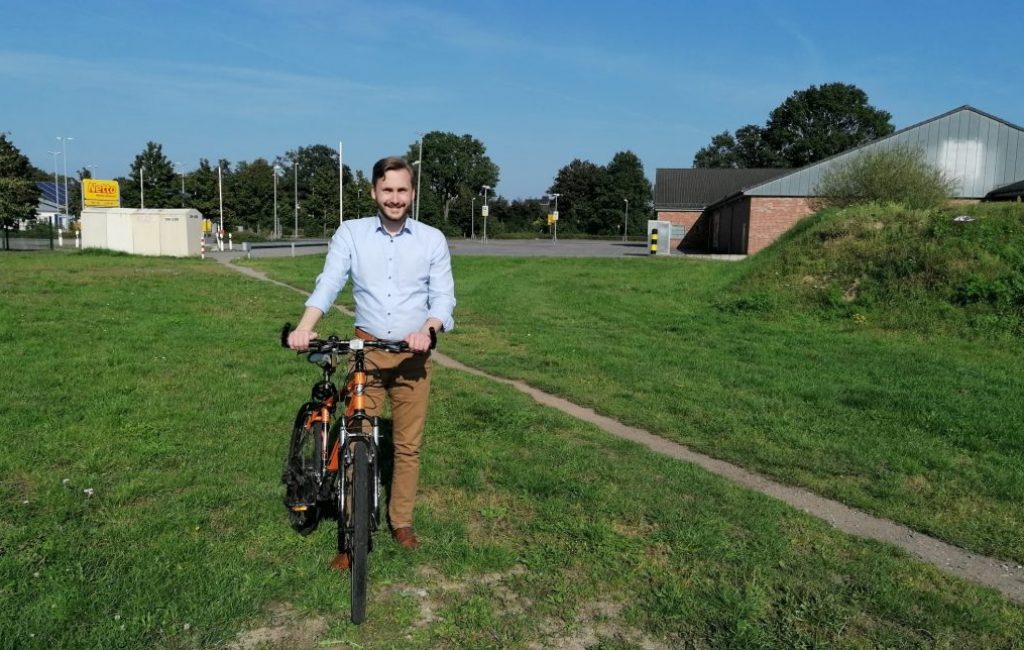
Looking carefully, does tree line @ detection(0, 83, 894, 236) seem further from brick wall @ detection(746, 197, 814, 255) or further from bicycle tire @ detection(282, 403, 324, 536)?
bicycle tire @ detection(282, 403, 324, 536)

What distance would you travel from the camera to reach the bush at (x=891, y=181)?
89.9ft

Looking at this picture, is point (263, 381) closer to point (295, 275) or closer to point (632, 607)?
point (632, 607)

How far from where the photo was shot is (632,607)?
140 inches

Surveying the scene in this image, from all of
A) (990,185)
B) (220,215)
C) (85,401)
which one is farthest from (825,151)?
(85,401)

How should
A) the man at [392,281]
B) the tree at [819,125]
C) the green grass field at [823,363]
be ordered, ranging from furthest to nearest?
1. the tree at [819,125]
2. the green grass field at [823,363]
3. the man at [392,281]

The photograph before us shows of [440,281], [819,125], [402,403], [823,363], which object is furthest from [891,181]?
[819,125]

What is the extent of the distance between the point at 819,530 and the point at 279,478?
3.36 metres

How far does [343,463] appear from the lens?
147 inches

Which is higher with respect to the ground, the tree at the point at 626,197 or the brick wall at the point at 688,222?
the tree at the point at 626,197

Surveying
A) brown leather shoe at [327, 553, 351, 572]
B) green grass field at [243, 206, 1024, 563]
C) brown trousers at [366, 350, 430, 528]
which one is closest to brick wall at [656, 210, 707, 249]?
green grass field at [243, 206, 1024, 563]

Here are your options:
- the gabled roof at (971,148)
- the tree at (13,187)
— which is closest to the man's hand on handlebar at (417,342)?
the gabled roof at (971,148)

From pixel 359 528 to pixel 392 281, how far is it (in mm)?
1197

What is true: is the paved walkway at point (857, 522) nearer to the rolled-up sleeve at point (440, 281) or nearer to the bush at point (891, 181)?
the rolled-up sleeve at point (440, 281)

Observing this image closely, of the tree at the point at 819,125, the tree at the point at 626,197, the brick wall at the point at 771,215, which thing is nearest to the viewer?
the brick wall at the point at 771,215
